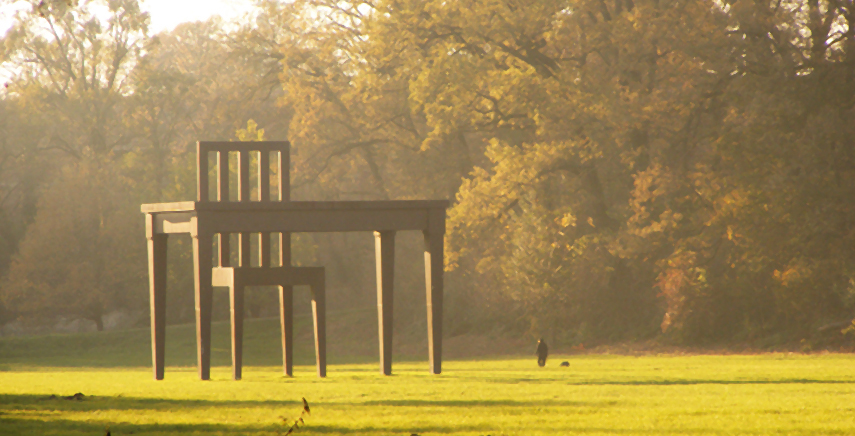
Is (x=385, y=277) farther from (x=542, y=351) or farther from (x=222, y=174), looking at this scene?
(x=542, y=351)

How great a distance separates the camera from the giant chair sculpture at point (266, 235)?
15781 mm

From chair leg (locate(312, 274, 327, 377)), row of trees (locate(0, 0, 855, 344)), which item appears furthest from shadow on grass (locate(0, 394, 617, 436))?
row of trees (locate(0, 0, 855, 344))

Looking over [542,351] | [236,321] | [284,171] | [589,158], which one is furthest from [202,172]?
[589,158]

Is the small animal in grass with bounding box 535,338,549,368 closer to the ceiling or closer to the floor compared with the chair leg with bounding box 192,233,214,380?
closer to the floor

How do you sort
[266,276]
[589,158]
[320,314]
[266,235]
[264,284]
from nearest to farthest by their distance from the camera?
[264,284] → [266,276] → [320,314] → [266,235] → [589,158]

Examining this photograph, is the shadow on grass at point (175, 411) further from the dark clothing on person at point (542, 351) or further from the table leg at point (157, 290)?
the dark clothing on person at point (542, 351)

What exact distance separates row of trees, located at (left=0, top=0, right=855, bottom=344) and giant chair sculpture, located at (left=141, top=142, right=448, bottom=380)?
14431mm

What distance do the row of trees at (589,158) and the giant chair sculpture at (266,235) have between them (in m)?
14.4

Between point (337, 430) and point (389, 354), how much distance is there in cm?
831

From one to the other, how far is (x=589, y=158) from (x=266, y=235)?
1628 centimetres

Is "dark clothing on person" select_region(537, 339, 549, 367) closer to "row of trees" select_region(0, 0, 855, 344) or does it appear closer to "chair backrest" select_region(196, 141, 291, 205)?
"chair backrest" select_region(196, 141, 291, 205)

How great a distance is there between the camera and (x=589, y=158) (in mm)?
32812

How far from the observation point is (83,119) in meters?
51.3

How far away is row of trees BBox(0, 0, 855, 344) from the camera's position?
2922cm
